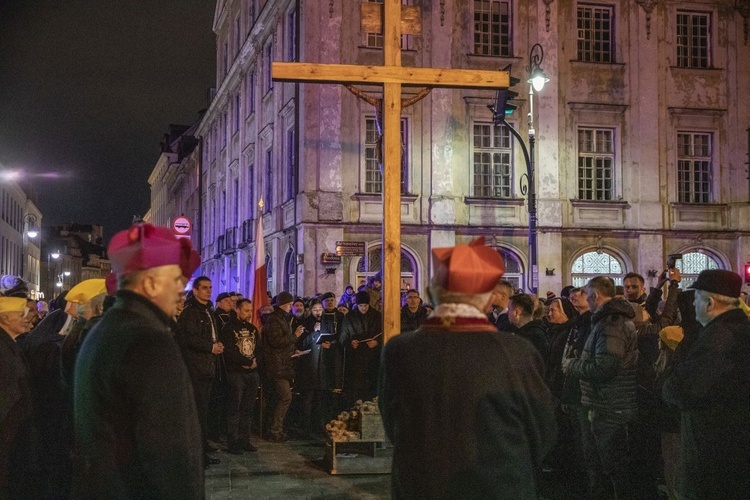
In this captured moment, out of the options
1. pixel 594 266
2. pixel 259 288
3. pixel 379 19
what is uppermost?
pixel 379 19

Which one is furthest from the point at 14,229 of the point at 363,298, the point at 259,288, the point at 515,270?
the point at 363,298

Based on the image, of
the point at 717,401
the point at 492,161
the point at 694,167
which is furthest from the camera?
the point at 694,167

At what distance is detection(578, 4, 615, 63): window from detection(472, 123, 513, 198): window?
377cm

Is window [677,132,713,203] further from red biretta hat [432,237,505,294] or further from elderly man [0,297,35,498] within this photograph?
red biretta hat [432,237,505,294]

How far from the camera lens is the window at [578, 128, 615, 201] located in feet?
79.9

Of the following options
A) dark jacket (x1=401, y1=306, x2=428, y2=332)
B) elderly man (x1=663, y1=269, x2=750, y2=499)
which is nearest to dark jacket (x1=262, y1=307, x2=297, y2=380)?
dark jacket (x1=401, y1=306, x2=428, y2=332)

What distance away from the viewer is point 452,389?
349 centimetres

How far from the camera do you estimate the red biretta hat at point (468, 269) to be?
353 centimetres

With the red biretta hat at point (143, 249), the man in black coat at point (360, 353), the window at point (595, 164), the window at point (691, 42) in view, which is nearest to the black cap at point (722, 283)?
the red biretta hat at point (143, 249)

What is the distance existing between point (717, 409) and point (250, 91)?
30.3 meters

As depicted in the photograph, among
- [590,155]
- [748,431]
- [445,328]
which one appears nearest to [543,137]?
[590,155]

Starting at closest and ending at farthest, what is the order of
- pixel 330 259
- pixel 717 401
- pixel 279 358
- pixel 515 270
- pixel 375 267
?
pixel 717 401
pixel 279 358
pixel 330 259
pixel 375 267
pixel 515 270

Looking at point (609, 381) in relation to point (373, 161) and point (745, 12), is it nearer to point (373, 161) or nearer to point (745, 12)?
point (373, 161)

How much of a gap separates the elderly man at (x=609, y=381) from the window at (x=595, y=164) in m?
17.9
